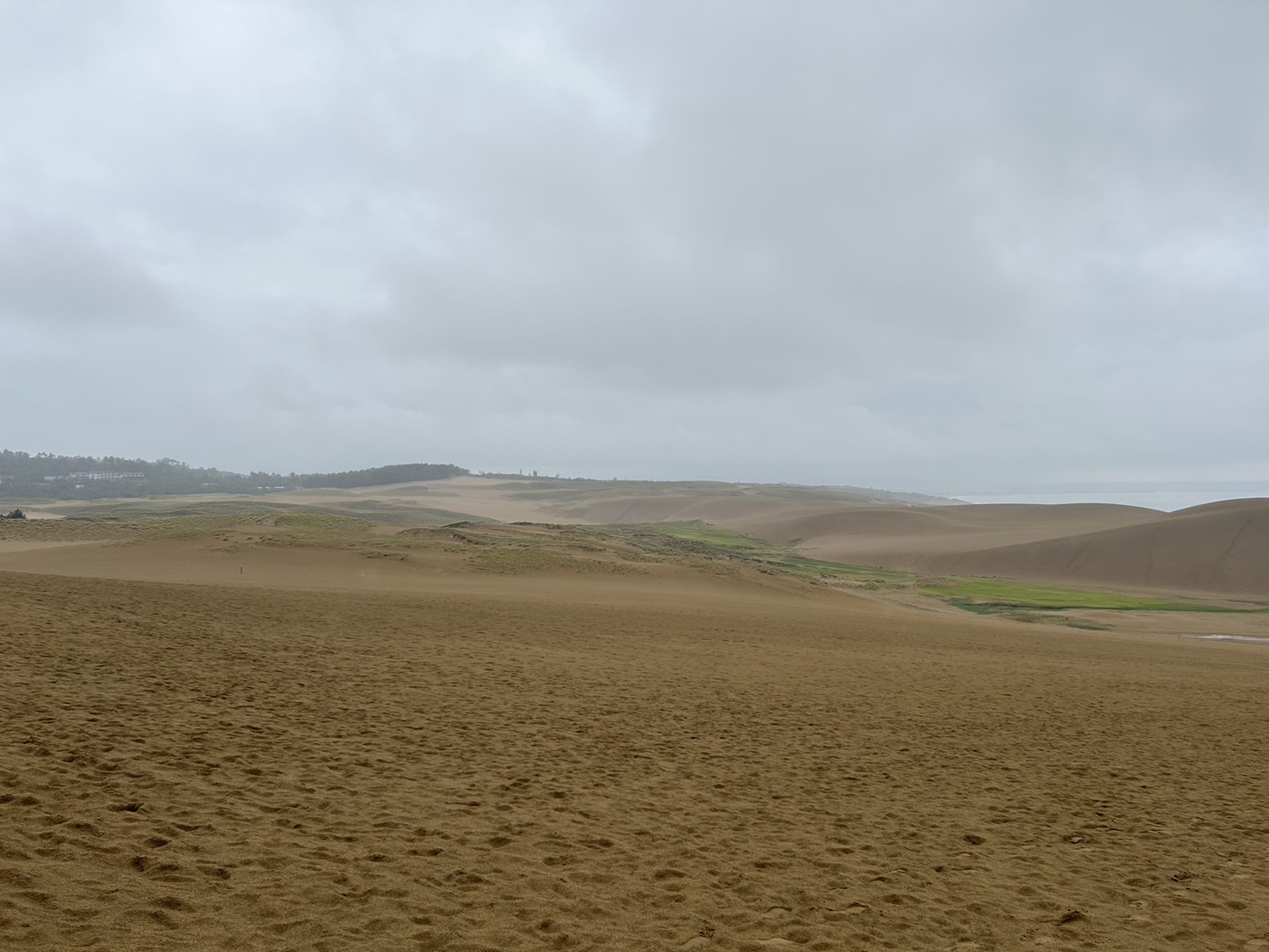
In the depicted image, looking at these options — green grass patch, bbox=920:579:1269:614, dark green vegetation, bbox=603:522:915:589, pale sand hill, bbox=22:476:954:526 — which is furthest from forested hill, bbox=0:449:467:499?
green grass patch, bbox=920:579:1269:614

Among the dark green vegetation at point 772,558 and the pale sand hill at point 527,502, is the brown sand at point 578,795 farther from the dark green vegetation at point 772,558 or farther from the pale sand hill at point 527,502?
the pale sand hill at point 527,502

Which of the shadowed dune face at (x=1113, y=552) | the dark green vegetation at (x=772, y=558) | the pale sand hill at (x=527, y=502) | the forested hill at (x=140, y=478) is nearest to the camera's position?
the dark green vegetation at (x=772, y=558)

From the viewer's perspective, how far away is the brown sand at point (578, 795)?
16.1 feet

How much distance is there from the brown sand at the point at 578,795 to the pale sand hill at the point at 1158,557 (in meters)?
40.4

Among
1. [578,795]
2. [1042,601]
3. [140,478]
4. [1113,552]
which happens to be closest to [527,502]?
[140,478]

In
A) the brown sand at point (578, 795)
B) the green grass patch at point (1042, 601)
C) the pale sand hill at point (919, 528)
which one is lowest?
the green grass patch at point (1042, 601)

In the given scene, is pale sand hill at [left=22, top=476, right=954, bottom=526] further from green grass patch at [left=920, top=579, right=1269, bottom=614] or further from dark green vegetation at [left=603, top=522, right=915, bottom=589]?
green grass patch at [left=920, top=579, right=1269, bottom=614]

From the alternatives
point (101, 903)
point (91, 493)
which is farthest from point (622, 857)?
point (91, 493)

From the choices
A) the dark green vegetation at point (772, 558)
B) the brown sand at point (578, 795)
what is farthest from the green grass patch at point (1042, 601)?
the brown sand at point (578, 795)

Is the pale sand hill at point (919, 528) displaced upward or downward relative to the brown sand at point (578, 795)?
upward

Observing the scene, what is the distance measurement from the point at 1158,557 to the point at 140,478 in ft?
483

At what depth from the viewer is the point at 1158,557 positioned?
52.9m

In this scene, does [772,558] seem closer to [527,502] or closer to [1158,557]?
[1158,557]

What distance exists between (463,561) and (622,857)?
24866mm
